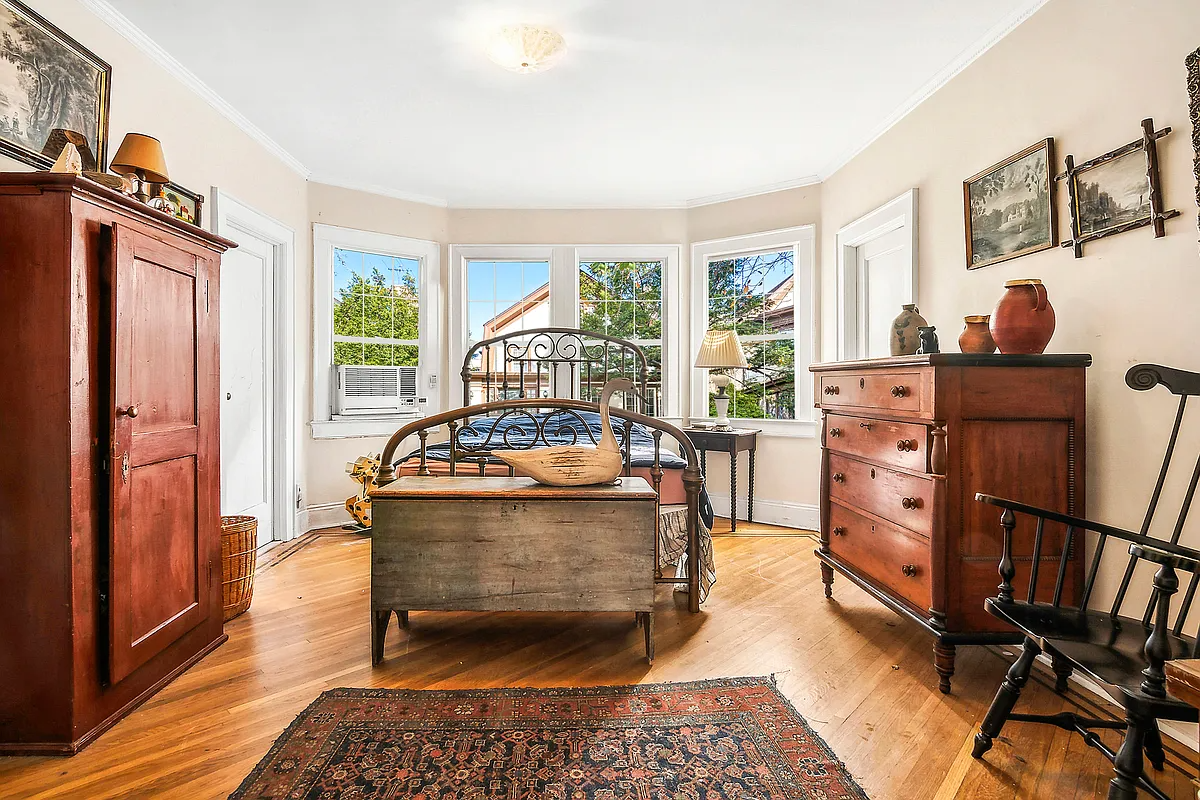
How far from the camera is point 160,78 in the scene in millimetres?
2943

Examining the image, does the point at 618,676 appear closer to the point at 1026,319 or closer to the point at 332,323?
the point at 1026,319

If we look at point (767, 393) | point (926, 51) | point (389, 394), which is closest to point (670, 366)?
point (767, 393)

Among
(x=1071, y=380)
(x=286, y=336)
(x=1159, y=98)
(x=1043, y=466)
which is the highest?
(x=1159, y=98)

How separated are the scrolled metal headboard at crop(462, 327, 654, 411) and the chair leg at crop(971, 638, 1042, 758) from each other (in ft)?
11.2

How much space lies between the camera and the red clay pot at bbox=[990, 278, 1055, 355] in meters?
2.14

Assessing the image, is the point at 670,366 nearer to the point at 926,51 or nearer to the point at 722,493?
the point at 722,493

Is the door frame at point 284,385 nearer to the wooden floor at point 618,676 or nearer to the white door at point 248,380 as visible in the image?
the white door at point 248,380

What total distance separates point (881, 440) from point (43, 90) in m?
3.48

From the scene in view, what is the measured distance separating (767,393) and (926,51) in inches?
101

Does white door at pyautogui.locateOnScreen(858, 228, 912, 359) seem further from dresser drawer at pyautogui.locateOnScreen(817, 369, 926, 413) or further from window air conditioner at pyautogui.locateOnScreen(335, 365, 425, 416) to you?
window air conditioner at pyautogui.locateOnScreen(335, 365, 425, 416)

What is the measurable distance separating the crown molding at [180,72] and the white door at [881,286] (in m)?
3.92

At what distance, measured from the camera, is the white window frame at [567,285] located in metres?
5.17

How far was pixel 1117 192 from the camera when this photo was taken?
2.12 m

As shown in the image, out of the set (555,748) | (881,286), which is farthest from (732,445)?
(555,748)
